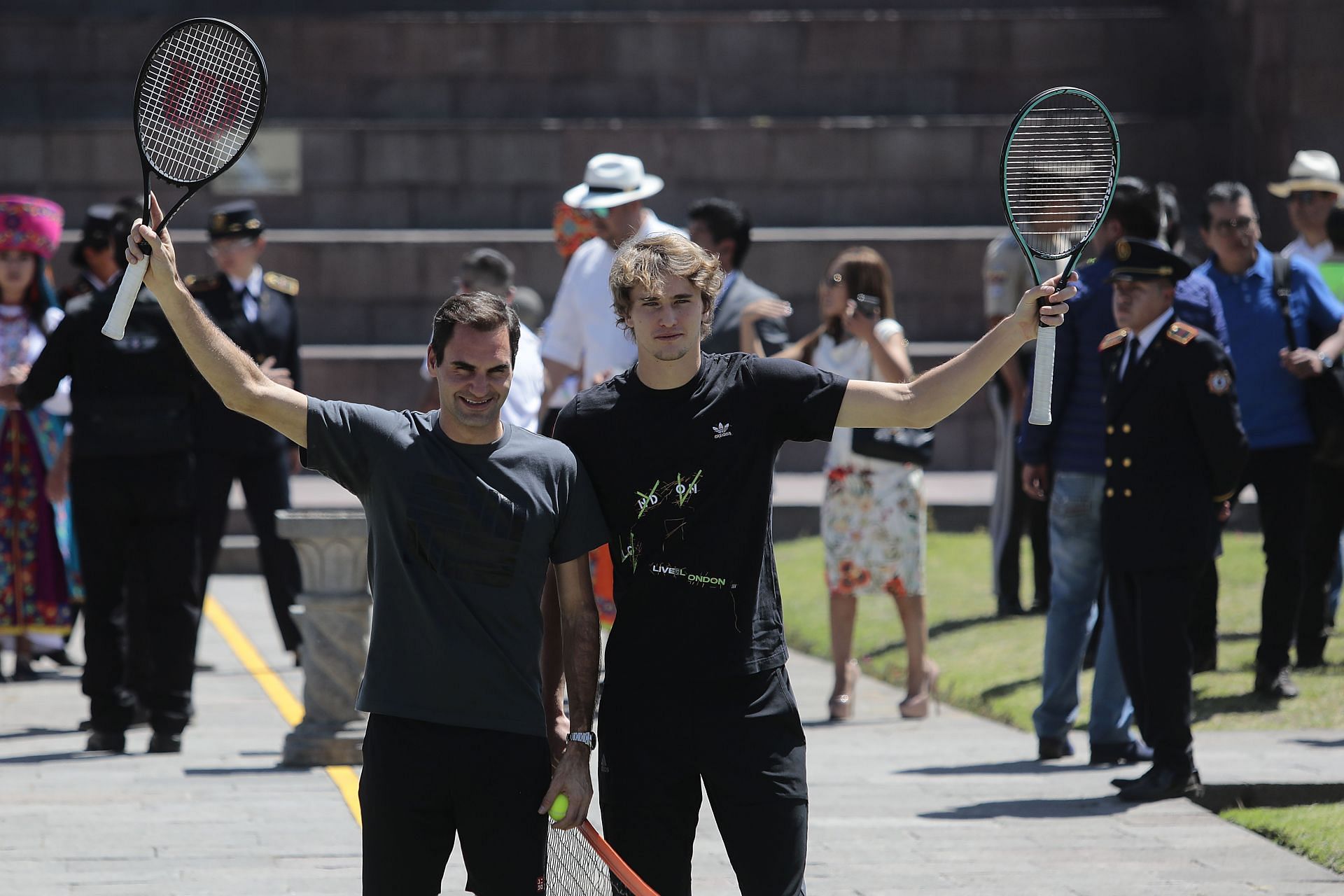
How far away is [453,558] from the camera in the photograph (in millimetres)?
4230

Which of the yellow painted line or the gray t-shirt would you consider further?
A: the yellow painted line

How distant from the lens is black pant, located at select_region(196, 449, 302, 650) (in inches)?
384

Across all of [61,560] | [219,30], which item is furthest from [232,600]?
[219,30]

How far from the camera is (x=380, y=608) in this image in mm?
4289

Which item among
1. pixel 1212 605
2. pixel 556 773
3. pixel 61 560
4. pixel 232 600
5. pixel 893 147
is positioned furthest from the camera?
pixel 893 147

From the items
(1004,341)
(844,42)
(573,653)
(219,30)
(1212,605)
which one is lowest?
(1212,605)

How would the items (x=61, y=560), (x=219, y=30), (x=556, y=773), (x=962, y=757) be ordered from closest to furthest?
(x=556, y=773), (x=219, y=30), (x=962, y=757), (x=61, y=560)

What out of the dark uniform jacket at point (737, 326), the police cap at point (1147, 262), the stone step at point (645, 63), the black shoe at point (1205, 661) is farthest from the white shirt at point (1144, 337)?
the stone step at point (645, 63)

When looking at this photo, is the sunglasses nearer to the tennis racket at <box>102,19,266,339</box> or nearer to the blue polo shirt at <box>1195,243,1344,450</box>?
the blue polo shirt at <box>1195,243,1344,450</box>

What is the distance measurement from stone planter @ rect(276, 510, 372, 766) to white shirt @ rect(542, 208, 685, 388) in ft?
4.39

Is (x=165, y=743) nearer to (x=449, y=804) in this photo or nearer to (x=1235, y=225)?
(x=449, y=804)

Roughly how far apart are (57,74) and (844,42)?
8.17 m

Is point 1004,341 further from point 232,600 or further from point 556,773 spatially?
point 232,600

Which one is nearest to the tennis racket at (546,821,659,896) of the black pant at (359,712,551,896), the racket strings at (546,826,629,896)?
the racket strings at (546,826,629,896)
